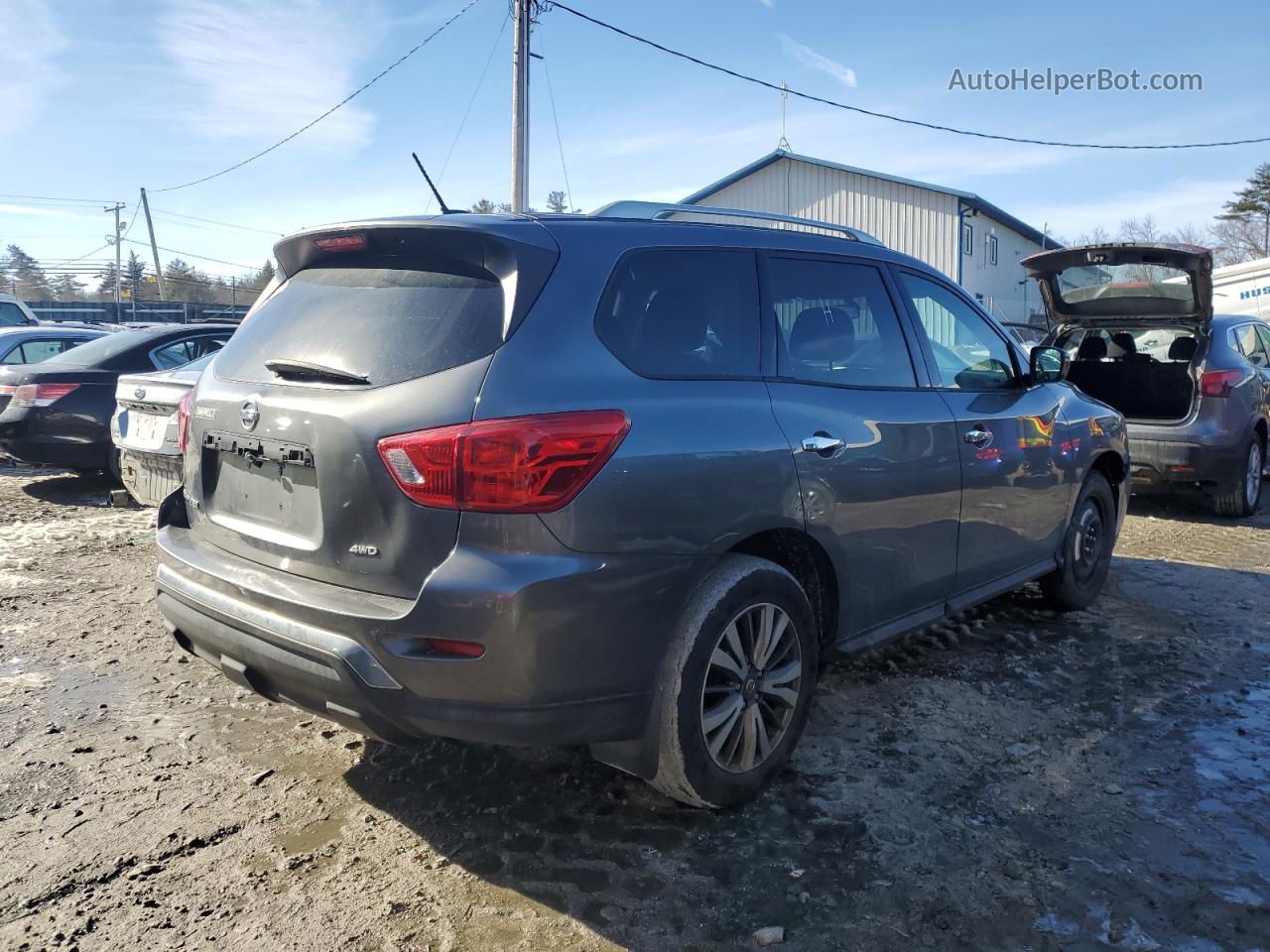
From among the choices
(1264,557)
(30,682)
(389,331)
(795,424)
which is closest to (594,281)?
(389,331)

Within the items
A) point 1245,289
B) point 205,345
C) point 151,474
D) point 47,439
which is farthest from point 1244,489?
point 1245,289

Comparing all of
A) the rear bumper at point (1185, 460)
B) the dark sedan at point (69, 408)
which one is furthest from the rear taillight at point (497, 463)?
the dark sedan at point (69, 408)

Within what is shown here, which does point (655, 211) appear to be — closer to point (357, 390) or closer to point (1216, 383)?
point (357, 390)

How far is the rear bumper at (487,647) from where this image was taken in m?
2.47

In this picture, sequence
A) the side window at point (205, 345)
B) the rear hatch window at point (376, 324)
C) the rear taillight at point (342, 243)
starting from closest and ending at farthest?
the rear hatch window at point (376, 324) → the rear taillight at point (342, 243) → the side window at point (205, 345)

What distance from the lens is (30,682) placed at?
4.21m

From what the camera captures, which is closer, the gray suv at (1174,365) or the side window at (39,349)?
the gray suv at (1174,365)

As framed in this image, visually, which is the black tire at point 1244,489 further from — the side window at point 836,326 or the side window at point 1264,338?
the side window at point 836,326

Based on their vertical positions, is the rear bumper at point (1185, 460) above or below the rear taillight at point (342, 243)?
below

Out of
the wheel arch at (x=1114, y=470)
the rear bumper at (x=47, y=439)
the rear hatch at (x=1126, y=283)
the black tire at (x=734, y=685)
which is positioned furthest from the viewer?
the rear bumper at (x=47, y=439)

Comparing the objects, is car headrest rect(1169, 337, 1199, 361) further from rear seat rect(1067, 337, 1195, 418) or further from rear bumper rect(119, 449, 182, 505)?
rear bumper rect(119, 449, 182, 505)

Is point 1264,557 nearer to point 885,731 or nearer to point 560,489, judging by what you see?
point 885,731

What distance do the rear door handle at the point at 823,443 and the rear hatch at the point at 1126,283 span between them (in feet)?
16.1

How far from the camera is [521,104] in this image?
57.5 feet
